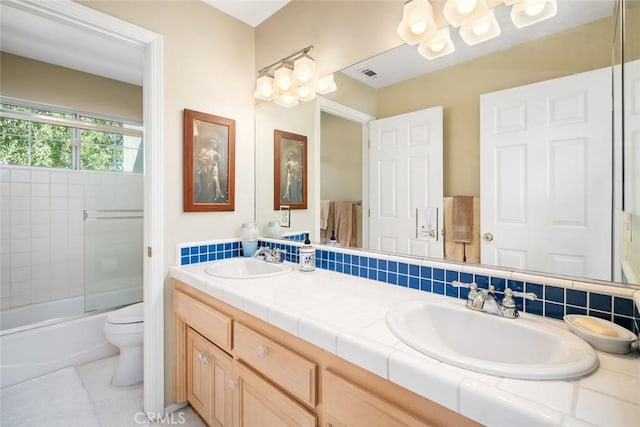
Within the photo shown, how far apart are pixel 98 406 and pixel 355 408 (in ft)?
5.75

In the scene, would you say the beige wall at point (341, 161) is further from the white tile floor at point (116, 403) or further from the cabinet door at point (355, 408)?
the white tile floor at point (116, 403)

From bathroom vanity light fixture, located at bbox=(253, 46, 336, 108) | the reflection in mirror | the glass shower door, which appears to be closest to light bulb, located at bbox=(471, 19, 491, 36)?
the reflection in mirror

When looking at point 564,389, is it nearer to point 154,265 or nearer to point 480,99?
point 480,99

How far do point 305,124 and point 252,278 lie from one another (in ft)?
3.22

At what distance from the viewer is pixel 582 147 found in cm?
88

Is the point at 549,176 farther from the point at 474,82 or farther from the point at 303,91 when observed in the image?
the point at 303,91

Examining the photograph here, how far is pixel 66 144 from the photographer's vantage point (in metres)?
2.74

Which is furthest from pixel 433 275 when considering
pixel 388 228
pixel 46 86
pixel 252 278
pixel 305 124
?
pixel 46 86

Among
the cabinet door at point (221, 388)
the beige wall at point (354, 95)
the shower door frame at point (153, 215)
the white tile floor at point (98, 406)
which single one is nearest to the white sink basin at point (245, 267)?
the shower door frame at point (153, 215)

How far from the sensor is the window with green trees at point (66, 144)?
8.18 feet

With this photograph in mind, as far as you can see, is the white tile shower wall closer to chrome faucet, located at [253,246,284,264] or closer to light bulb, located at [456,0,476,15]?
chrome faucet, located at [253,246,284,264]

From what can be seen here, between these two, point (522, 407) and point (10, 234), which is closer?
point (522, 407)

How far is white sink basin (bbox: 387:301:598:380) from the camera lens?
1.99 ft

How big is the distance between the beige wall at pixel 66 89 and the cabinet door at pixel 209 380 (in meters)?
2.46
